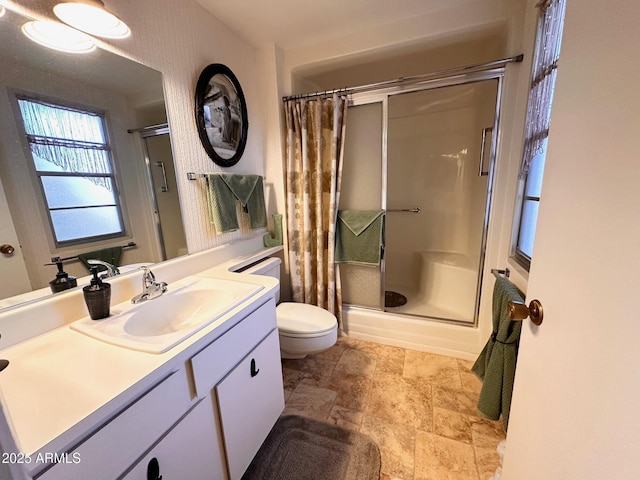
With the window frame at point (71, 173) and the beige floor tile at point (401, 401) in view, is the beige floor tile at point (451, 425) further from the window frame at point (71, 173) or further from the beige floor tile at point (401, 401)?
the window frame at point (71, 173)

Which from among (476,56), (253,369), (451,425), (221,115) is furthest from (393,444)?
(476,56)

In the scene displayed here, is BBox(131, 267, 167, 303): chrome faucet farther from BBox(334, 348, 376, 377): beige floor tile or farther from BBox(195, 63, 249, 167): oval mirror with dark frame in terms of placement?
BBox(334, 348, 376, 377): beige floor tile

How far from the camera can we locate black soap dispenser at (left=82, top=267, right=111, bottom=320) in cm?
88

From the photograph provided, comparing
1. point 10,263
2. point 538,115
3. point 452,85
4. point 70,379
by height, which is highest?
point 452,85

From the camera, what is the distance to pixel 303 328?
1.55 metres

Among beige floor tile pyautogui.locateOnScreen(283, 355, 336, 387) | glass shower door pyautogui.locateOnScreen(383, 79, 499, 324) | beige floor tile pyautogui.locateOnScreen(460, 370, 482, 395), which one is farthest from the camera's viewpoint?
glass shower door pyautogui.locateOnScreen(383, 79, 499, 324)

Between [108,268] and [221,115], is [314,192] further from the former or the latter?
[108,268]

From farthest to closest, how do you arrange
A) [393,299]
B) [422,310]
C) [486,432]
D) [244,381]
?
[393,299], [422,310], [486,432], [244,381]

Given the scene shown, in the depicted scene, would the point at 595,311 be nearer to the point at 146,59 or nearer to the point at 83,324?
the point at 83,324

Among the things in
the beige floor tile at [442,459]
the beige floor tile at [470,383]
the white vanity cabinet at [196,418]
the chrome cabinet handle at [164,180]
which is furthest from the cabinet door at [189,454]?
the beige floor tile at [470,383]

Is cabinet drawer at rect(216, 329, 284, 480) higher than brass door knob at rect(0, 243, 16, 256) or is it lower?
lower

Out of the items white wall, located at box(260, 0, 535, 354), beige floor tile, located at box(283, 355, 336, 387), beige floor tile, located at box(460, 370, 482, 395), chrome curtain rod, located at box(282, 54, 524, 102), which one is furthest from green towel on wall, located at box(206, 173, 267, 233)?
beige floor tile, located at box(460, 370, 482, 395)

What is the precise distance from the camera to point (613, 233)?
0.42 m

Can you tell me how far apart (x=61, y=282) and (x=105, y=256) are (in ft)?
0.54
